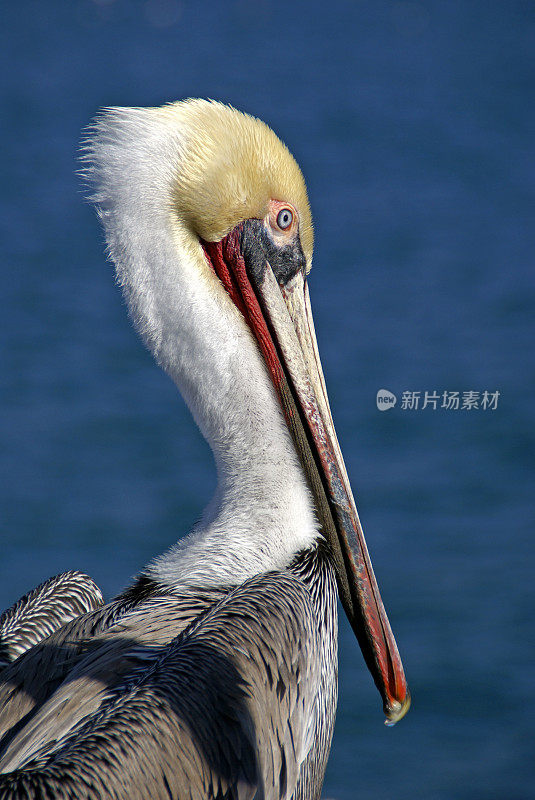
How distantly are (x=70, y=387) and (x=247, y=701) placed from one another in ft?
17.7

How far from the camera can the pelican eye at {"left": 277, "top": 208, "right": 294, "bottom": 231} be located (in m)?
2.84

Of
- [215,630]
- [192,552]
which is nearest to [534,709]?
[192,552]

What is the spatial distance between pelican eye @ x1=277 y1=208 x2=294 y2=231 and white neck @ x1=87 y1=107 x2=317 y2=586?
251mm

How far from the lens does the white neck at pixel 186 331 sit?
106 inches

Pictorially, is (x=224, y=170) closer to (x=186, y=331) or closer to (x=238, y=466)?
(x=186, y=331)

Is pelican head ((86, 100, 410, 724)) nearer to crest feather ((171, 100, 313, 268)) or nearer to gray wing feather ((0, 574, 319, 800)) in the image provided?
crest feather ((171, 100, 313, 268))

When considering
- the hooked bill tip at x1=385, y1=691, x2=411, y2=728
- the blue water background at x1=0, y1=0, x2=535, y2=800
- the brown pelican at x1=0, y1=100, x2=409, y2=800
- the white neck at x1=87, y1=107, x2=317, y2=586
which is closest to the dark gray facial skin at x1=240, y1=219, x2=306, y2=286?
the brown pelican at x1=0, y1=100, x2=409, y2=800

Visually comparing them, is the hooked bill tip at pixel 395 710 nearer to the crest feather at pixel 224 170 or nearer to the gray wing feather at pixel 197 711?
the gray wing feather at pixel 197 711

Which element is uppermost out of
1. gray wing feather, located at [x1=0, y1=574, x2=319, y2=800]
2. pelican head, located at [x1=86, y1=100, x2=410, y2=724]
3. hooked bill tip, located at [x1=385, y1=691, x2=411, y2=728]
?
pelican head, located at [x1=86, y1=100, x2=410, y2=724]

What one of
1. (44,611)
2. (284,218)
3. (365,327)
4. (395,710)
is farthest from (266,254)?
(365,327)

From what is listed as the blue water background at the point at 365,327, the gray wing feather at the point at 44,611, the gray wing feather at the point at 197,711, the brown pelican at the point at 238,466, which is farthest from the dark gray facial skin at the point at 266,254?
the blue water background at the point at 365,327

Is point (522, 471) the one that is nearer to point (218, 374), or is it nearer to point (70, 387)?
point (70, 387)

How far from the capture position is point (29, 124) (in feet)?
34.2

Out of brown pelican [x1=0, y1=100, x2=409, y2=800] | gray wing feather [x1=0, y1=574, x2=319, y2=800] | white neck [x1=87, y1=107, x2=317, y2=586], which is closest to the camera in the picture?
gray wing feather [x1=0, y1=574, x2=319, y2=800]
